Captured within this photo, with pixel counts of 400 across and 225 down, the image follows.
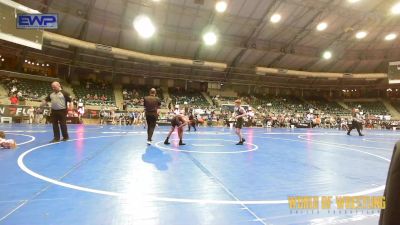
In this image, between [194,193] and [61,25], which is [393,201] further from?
[61,25]

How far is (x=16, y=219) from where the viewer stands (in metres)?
2.86

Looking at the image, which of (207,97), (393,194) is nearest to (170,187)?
(393,194)

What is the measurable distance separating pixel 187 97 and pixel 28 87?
20.2 m

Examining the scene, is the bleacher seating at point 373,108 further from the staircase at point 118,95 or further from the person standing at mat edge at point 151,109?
the person standing at mat edge at point 151,109

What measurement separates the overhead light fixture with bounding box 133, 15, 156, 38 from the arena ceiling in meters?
0.53

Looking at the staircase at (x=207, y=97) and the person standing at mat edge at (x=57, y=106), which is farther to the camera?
the staircase at (x=207, y=97)

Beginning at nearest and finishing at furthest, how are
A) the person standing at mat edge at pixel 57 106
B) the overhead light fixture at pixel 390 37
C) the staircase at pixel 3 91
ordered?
the person standing at mat edge at pixel 57 106 → the staircase at pixel 3 91 → the overhead light fixture at pixel 390 37

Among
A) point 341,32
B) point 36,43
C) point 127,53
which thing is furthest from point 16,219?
point 341,32

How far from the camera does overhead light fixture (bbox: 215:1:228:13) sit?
2597 cm

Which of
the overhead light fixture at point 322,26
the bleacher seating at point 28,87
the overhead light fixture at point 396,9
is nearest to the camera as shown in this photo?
the bleacher seating at point 28,87

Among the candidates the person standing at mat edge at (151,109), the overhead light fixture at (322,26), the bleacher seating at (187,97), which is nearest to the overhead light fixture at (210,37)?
the bleacher seating at (187,97)

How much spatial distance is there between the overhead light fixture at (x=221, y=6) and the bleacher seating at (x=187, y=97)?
47.8 feet

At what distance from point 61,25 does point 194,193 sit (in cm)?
Result: 2947

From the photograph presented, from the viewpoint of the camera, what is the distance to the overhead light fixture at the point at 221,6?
25969 millimetres
